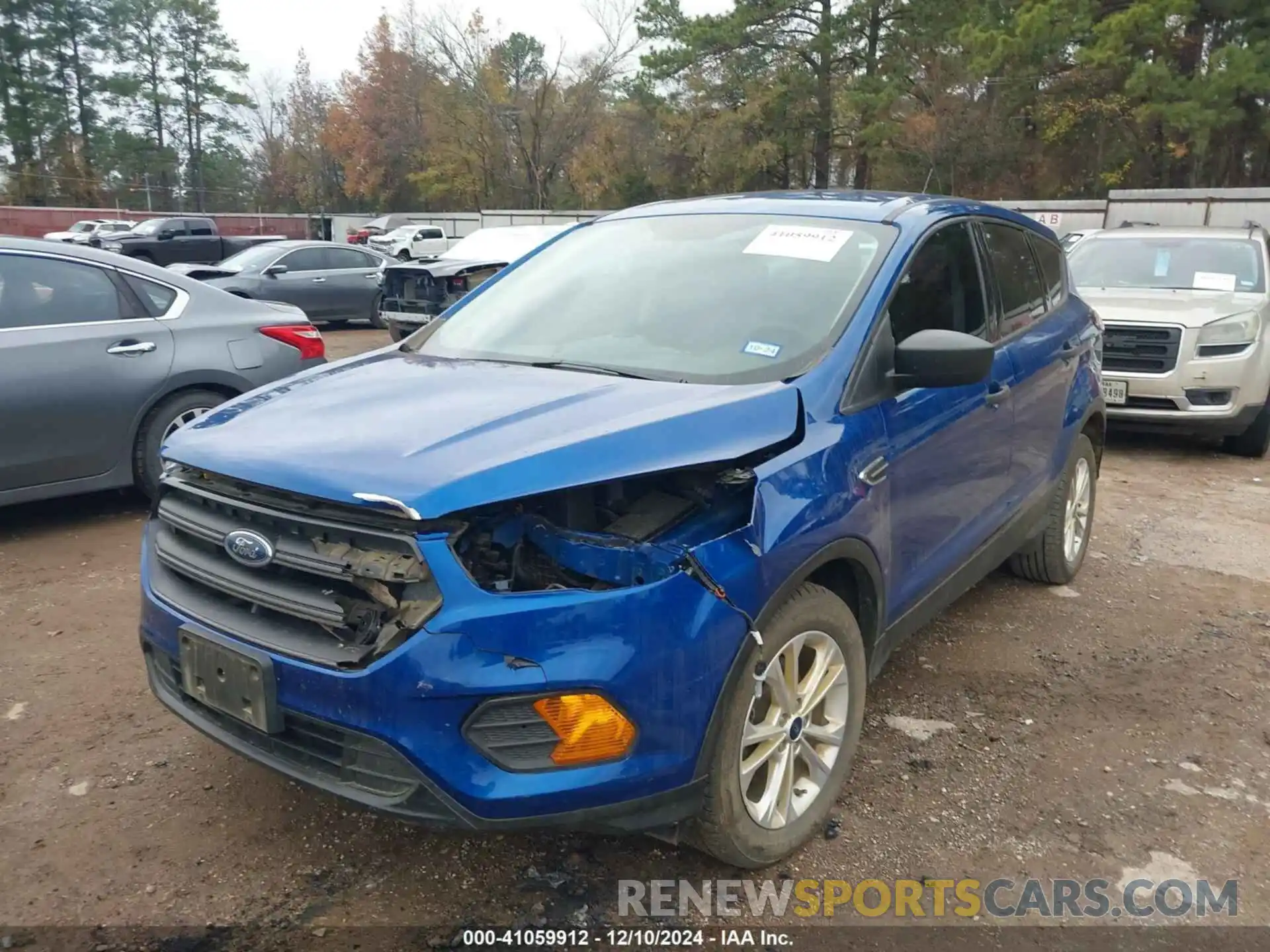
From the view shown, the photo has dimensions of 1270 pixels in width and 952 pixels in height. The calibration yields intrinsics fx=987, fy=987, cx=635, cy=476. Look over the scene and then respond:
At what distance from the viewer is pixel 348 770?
7.34 feet

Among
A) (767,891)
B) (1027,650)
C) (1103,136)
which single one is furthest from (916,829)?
(1103,136)

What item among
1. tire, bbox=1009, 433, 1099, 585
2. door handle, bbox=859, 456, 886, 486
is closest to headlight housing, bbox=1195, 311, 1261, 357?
tire, bbox=1009, 433, 1099, 585

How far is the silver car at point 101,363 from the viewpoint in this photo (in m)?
5.02

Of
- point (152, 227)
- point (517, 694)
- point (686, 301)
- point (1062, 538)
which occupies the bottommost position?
point (1062, 538)

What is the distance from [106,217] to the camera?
138 feet

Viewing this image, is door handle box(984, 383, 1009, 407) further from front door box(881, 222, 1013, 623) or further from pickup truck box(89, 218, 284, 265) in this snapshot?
pickup truck box(89, 218, 284, 265)

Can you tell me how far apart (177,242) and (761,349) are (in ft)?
79.7

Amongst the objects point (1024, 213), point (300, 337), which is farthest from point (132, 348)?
point (1024, 213)

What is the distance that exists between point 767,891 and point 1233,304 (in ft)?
23.0

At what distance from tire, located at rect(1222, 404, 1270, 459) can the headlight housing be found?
580 mm

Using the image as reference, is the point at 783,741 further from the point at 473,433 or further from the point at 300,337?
the point at 300,337

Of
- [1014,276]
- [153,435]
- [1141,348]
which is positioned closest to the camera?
[1014,276]

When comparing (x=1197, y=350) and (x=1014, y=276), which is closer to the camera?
(x=1014, y=276)

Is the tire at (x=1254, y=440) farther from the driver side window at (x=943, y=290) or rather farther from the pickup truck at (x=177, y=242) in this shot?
the pickup truck at (x=177, y=242)
